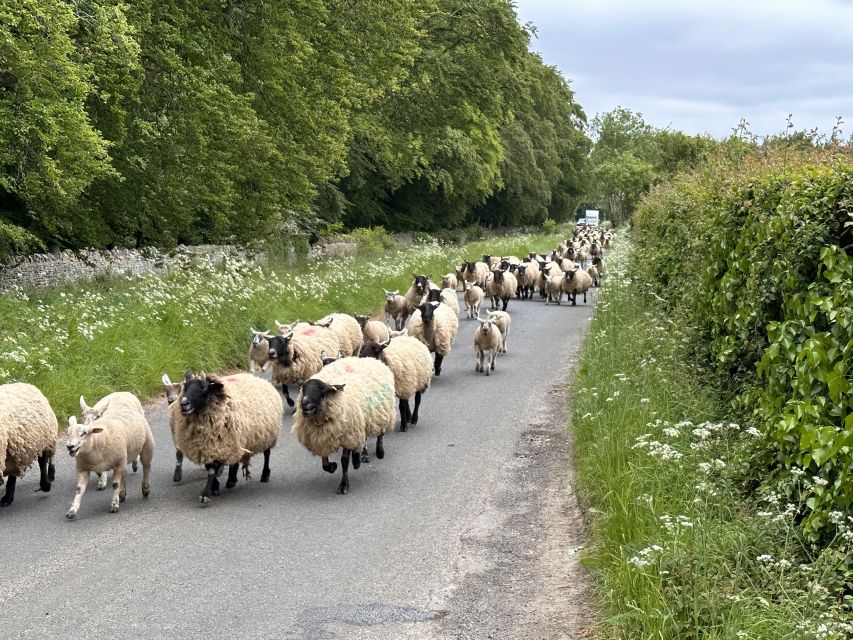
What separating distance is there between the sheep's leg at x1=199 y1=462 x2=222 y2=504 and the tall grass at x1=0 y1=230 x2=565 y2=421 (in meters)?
3.75

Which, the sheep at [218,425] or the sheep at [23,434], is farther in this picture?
the sheep at [218,425]

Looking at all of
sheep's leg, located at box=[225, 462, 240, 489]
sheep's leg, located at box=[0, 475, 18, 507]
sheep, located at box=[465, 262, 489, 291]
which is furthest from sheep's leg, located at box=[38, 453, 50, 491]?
sheep, located at box=[465, 262, 489, 291]

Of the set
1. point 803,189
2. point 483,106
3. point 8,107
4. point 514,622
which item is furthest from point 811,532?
point 483,106

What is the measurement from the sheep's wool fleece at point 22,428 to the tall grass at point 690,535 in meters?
5.52

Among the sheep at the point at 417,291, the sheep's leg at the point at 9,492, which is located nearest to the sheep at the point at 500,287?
the sheep at the point at 417,291

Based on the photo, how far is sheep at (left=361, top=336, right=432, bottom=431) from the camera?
1193 cm

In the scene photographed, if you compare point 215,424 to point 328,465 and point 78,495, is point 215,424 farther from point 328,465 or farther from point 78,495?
point 78,495

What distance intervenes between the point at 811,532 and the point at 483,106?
4220 cm

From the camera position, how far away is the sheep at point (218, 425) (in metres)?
9.02

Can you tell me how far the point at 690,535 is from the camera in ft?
18.8

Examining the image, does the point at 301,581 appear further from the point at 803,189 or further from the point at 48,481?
the point at 803,189

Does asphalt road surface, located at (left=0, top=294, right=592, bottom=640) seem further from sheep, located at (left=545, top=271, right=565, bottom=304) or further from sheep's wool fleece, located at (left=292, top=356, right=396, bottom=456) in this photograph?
sheep, located at (left=545, top=271, right=565, bottom=304)

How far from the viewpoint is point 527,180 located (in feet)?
215

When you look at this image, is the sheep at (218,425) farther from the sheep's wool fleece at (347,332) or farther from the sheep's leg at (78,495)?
the sheep's wool fleece at (347,332)
